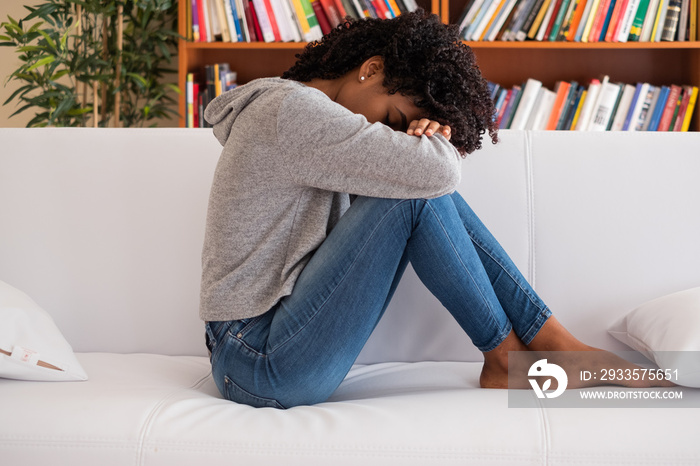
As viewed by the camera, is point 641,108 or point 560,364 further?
point 641,108

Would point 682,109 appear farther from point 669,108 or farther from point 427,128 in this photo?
point 427,128

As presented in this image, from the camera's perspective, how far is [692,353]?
102 cm

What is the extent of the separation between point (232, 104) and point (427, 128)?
33 cm

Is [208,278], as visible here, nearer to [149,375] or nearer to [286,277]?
[286,277]

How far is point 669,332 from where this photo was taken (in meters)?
1.10

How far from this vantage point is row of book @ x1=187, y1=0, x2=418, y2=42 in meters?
2.40

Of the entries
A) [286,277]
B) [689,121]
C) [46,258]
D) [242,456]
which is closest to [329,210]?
[286,277]

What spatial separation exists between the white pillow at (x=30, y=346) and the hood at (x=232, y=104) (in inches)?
17.8

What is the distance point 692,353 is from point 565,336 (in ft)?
0.68

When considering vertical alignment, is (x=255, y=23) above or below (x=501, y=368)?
above

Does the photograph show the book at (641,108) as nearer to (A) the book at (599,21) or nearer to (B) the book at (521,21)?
(A) the book at (599,21)

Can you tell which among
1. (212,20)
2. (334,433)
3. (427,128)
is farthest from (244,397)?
(212,20)

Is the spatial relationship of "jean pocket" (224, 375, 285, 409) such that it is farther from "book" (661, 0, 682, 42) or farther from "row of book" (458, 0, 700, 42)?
"book" (661, 0, 682, 42)

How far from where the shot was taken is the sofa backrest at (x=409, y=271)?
1355 mm
